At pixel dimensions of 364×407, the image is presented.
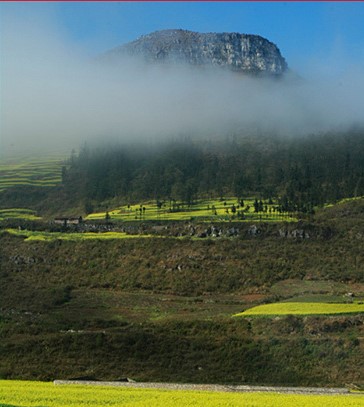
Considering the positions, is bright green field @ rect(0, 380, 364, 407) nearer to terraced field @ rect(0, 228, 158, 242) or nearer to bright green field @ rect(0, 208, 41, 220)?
terraced field @ rect(0, 228, 158, 242)

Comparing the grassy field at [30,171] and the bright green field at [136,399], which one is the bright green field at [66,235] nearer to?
the grassy field at [30,171]

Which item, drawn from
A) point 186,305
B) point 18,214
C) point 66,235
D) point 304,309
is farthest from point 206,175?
point 304,309

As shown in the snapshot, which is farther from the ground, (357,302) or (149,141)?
(149,141)

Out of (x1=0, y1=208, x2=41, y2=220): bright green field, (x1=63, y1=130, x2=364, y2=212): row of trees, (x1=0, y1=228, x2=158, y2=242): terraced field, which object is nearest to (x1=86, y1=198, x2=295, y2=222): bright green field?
(x1=63, y1=130, x2=364, y2=212): row of trees

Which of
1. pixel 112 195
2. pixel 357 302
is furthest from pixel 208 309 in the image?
pixel 112 195

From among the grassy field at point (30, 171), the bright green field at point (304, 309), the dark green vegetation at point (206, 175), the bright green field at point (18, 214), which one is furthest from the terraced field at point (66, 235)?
the grassy field at point (30, 171)

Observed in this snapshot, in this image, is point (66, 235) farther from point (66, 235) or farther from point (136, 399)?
point (136, 399)

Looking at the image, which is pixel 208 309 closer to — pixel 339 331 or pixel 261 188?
pixel 339 331
